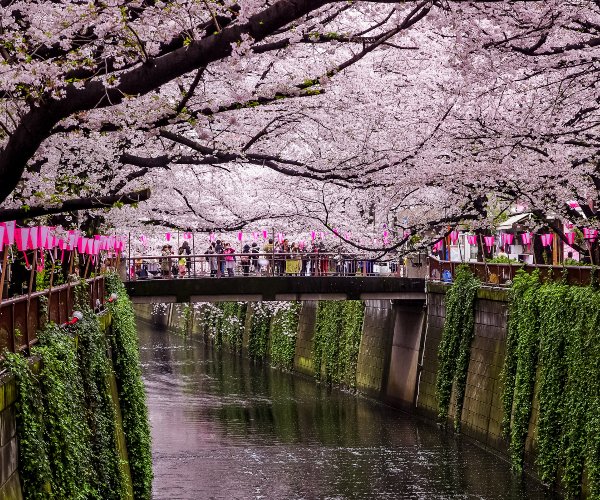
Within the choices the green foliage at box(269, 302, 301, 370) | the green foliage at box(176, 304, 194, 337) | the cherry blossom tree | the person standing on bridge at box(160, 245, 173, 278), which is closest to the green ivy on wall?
the cherry blossom tree

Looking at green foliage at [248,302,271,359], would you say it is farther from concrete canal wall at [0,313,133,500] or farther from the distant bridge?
concrete canal wall at [0,313,133,500]

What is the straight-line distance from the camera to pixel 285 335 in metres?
43.6

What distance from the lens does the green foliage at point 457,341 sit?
92.8 feet

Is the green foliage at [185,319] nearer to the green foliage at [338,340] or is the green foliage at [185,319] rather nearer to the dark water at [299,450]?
the green foliage at [338,340]

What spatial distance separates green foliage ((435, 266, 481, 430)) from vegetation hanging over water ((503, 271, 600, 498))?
389 cm

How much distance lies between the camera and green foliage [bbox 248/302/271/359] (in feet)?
153

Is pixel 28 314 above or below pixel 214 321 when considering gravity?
above

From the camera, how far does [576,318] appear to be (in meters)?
20.0

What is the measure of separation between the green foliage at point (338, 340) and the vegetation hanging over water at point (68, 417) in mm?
21424

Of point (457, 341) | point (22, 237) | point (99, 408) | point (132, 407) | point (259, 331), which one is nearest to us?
point (22, 237)

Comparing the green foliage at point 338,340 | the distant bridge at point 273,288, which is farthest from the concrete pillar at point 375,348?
the distant bridge at point 273,288

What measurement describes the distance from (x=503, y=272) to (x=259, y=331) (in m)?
22.6

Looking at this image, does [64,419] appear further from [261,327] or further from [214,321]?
[214,321]

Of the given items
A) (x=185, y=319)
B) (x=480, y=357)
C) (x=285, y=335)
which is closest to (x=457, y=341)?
(x=480, y=357)
